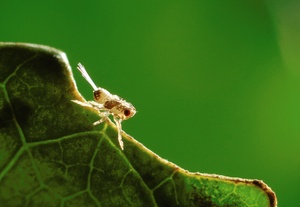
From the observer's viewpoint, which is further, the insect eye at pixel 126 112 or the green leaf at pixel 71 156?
the insect eye at pixel 126 112

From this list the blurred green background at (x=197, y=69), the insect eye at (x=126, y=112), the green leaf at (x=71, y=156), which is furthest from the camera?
the blurred green background at (x=197, y=69)

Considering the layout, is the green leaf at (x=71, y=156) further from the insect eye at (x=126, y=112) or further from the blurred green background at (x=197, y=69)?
the blurred green background at (x=197, y=69)

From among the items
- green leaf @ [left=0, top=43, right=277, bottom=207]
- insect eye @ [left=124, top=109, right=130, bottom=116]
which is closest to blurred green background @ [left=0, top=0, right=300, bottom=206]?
insect eye @ [left=124, top=109, right=130, bottom=116]

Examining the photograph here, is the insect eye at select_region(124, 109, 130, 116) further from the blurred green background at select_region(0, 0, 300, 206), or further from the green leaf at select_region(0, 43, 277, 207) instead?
the blurred green background at select_region(0, 0, 300, 206)

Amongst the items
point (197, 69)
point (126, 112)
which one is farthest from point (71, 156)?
point (197, 69)

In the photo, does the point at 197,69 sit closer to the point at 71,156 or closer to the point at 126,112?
the point at 126,112

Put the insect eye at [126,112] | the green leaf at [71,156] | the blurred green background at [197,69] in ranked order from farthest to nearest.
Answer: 1. the blurred green background at [197,69]
2. the insect eye at [126,112]
3. the green leaf at [71,156]

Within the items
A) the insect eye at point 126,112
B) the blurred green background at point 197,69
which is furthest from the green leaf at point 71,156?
the blurred green background at point 197,69
